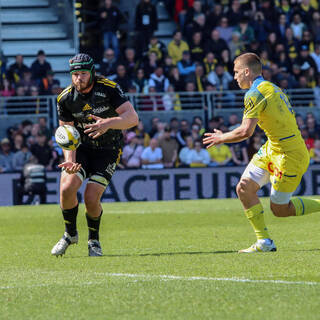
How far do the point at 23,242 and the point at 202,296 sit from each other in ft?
18.3

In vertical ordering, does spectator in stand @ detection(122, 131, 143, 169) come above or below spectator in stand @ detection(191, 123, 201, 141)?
below

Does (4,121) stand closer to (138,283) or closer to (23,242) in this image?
(23,242)

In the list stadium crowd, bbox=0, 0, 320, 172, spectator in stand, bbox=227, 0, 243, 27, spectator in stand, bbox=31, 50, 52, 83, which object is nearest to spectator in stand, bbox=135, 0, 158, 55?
stadium crowd, bbox=0, 0, 320, 172

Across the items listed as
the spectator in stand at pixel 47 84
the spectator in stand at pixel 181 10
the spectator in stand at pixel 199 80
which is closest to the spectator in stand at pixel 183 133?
the spectator in stand at pixel 199 80

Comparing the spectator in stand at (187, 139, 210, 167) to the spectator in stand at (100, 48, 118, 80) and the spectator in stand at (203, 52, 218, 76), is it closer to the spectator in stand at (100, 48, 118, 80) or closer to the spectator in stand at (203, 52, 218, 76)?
the spectator in stand at (203, 52, 218, 76)

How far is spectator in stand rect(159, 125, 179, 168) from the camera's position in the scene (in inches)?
868

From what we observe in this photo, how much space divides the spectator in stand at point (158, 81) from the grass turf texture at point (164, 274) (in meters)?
10.4

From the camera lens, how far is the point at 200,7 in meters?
25.9

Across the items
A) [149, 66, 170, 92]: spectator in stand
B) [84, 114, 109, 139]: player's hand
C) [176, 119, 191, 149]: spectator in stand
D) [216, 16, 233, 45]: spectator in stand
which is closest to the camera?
[84, 114, 109, 139]: player's hand

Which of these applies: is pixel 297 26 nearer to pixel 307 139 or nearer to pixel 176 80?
pixel 176 80

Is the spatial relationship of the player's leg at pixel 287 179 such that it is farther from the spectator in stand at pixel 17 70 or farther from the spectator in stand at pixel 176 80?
the spectator in stand at pixel 17 70

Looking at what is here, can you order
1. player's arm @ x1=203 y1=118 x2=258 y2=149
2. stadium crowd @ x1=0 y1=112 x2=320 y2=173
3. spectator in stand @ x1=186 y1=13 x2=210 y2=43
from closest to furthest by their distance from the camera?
player's arm @ x1=203 y1=118 x2=258 y2=149 < stadium crowd @ x1=0 y1=112 x2=320 y2=173 < spectator in stand @ x1=186 y1=13 x2=210 y2=43

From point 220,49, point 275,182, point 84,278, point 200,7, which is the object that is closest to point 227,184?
point 220,49

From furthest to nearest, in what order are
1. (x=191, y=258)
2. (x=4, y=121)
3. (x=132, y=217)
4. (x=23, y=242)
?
(x=4, y=121), (x=132, y=217), (x=23, y=242), (x=191, y=258)
